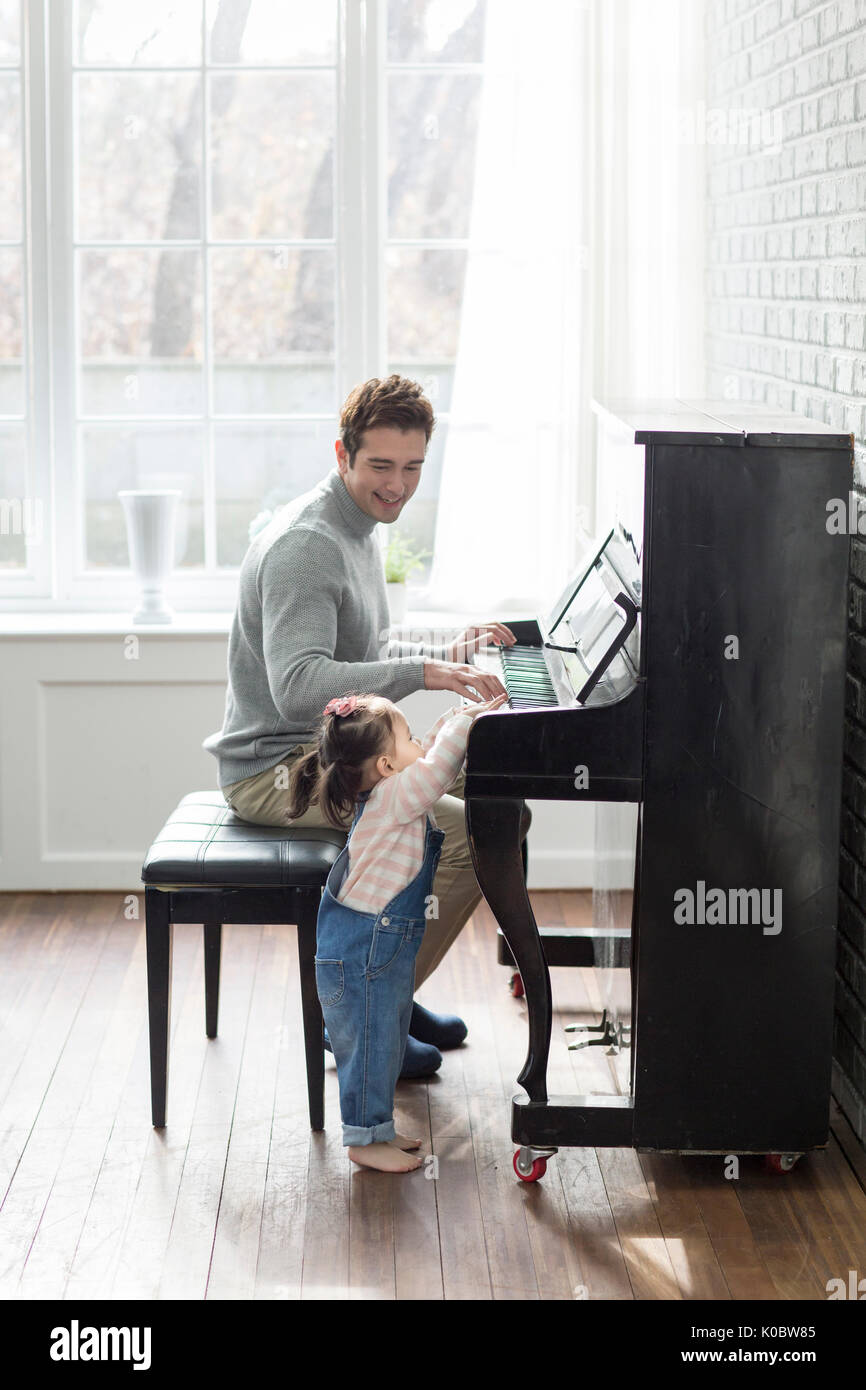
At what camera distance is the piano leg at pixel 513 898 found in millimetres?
2416

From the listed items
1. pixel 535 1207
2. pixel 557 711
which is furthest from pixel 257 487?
pixel 535 1207

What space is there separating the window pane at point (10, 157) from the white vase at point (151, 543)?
2.58ft

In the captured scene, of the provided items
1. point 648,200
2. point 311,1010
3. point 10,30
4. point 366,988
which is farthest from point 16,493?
point 366,988

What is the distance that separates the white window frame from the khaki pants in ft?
4.65

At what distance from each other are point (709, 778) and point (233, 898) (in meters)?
0.86

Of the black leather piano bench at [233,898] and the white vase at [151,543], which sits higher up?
the white vase at [151,543]

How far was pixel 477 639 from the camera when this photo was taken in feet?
9.75

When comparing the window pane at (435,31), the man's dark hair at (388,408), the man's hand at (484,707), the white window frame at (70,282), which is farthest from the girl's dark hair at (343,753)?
the window pane at (435,31)

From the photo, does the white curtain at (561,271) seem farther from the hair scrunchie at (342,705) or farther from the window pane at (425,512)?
the hair scrunchie at (342,705)

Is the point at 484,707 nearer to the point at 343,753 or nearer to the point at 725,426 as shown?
the point at 343,753

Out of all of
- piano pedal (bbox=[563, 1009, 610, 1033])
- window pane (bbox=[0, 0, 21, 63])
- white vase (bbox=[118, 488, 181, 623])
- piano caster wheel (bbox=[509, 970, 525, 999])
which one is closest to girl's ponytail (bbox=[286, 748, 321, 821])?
piano pedal (bbox=[563, 1009, 610, 1033])

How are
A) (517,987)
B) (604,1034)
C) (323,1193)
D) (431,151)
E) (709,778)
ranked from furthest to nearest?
(431,151) → (517,987) → (604,1034) → (323,1193) → (709,778)

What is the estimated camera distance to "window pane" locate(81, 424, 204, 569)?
13.7 ft

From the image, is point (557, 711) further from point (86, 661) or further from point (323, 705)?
point (86, 661)
